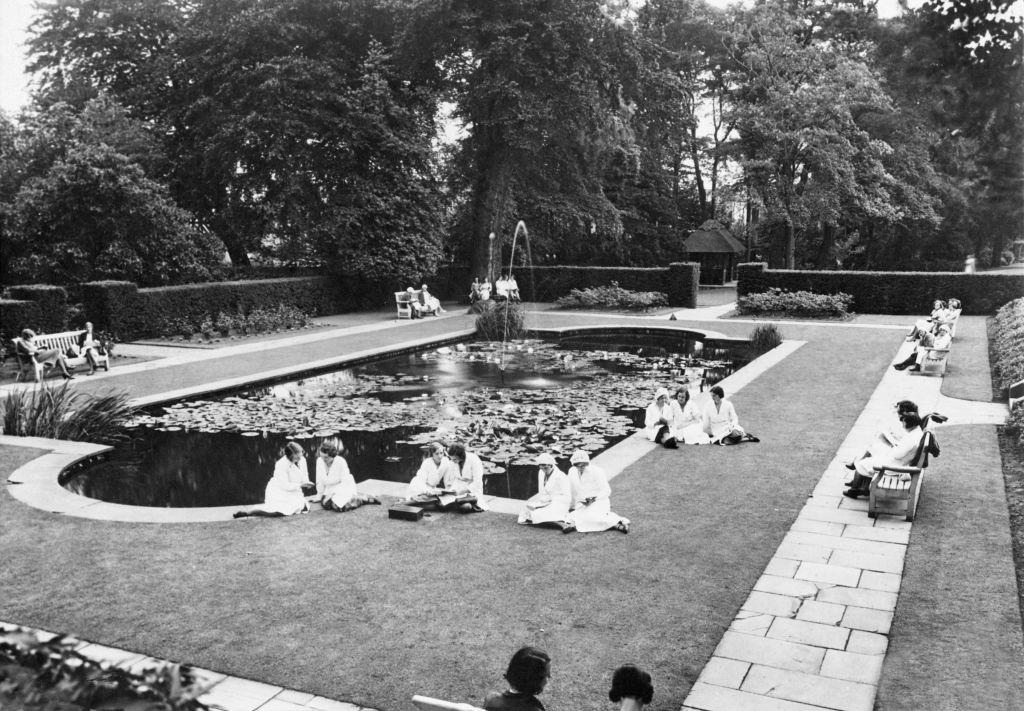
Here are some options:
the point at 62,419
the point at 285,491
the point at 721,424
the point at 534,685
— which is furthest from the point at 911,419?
the point at 62,419

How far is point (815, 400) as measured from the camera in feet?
51.3

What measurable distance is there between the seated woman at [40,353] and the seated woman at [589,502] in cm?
1380

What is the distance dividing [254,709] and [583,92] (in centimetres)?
3016

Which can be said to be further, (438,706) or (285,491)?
(285,491)

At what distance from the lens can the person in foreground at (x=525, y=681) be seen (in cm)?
443

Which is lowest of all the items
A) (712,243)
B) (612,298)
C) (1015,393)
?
(1015,393)

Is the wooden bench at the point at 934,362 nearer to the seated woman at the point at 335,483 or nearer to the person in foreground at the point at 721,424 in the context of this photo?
the person in foreground at the point at 721,424

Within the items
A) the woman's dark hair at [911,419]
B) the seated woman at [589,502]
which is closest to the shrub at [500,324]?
the seated woman at [589,502]

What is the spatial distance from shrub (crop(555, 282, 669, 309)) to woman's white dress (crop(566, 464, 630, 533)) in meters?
23.7

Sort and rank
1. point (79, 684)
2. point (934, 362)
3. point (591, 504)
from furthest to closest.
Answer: point (934, 362) → point (591, 504) → point (79, 684)

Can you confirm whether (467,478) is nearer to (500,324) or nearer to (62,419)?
(62,419)

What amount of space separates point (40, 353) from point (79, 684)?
18.5 meters

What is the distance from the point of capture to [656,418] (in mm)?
12859

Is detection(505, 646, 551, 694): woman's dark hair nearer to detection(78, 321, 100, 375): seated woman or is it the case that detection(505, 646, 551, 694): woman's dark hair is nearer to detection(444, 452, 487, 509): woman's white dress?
detection(444, 452, 487, 509): woman's white dress
